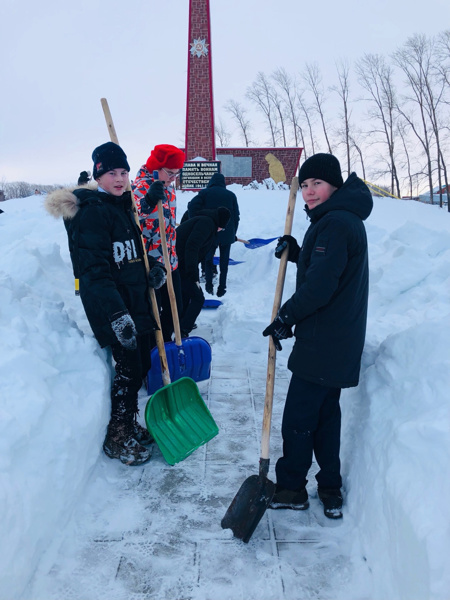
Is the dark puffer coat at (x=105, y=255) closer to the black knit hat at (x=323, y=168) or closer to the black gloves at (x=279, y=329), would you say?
the black gloves at (x=279, y=329)

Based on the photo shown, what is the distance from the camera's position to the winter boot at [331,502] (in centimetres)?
241

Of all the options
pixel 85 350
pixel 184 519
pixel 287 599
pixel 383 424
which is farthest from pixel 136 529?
pixel 383 424

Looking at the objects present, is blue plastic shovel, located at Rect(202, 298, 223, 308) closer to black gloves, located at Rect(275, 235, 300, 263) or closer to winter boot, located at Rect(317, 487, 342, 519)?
black gloves, located at Rect(275, 235, 300, 263)

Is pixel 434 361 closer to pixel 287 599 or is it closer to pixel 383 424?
pixel 383 424

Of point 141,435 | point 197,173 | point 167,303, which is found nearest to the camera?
point 141,435

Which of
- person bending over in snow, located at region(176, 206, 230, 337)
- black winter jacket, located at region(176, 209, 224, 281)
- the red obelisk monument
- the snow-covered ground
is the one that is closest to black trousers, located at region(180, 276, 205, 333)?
person bending over in snow, located at region(176, 206, 230, 337)

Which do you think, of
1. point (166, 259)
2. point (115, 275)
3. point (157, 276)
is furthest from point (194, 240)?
point (115, 275)

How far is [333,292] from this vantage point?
2152 mm

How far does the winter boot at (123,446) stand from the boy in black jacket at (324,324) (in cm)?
90

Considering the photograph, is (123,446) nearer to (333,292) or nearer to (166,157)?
(333,292)

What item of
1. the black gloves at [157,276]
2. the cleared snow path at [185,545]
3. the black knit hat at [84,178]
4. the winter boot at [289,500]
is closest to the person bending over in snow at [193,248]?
the black gloves at [157,276]

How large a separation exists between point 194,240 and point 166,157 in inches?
37.1

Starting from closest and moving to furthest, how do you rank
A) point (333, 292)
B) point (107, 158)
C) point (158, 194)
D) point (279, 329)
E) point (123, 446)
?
1. point (333, 292)
2. point (279, 329)
3. point (107, 158)
4. point (123, 446)
5. point (158, 194)

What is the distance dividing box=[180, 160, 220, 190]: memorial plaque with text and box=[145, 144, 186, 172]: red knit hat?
14.7 meters
